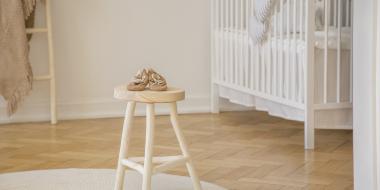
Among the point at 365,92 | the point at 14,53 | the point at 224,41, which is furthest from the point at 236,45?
the point at 365,92

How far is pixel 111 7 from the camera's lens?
15.3 ft

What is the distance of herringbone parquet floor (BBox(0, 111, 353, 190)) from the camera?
10.3ft

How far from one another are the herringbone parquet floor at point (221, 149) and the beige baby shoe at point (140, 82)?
60cm

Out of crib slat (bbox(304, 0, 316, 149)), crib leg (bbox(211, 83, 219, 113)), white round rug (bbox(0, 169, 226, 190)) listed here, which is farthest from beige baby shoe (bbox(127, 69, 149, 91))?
crib leg (bbox(211, 83, 219, 113))

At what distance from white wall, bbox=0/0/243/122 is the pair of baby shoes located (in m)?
2.03

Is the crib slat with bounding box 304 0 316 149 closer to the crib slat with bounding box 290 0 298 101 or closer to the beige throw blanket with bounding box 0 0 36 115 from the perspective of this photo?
the crib slat with bounding box 290 0 298 101

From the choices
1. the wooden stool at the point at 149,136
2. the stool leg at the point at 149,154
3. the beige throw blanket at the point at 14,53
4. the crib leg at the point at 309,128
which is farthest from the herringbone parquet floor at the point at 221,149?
the stool leg at the point at 149,154

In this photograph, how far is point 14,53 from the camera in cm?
434

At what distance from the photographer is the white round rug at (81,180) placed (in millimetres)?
2959

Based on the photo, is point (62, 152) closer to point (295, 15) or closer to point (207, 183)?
point (207, 183)

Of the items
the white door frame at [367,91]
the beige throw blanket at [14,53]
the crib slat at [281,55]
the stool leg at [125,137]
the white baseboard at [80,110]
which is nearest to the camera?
the white door frame at [367,91]

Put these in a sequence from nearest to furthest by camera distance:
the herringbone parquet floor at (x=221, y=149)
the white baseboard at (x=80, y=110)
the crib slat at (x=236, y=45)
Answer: the herringbone parquet floor at (x=221, y=149) → the crib slat at (x=236, y=45) → the white baseboard at (x=80, y=110)

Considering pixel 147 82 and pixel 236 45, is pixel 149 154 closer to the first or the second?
pixel 147 82

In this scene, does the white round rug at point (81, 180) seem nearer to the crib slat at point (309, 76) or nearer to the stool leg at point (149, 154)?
the stool leg at point (149, 154)
